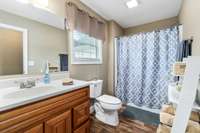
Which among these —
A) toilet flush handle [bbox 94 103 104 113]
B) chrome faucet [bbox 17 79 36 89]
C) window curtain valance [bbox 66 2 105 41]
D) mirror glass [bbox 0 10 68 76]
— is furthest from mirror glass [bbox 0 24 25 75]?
toilet flush handle [bbox 94 103 104 113]

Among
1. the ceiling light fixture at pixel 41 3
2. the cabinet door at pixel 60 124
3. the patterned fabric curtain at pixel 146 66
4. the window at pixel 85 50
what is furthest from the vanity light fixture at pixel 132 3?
the cabinet door at pixel 60 124

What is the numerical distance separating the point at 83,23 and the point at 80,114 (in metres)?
1.59

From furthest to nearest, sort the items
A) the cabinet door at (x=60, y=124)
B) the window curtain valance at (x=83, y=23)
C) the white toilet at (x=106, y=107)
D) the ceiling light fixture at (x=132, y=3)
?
the ceiling light fixture at (x=132, y=3) → the white toilet at (x=106, y=107) → the window curtain valance at (x=83, y=23) → the cabinet door at (x=60, y=124)

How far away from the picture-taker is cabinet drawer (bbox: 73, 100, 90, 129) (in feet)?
4.54

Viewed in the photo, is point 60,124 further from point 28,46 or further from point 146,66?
point 146,66

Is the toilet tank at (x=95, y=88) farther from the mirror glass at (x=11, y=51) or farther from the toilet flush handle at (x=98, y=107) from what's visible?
the mirror glass at (x=11, y=51)

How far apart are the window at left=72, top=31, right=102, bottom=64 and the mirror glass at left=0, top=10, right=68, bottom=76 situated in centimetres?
38

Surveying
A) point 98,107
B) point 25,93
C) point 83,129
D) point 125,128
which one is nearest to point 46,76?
point 25,93

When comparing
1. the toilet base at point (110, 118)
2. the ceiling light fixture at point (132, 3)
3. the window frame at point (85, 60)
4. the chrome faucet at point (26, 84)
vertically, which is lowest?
the toilet base at point (110, 118)

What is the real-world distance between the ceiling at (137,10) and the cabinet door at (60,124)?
6.56 ft

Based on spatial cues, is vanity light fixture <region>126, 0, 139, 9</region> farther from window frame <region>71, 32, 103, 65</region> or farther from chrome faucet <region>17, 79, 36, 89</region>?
chrome faucet <region>17, 79, 36, 89</region>

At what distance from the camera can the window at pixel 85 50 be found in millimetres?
2233

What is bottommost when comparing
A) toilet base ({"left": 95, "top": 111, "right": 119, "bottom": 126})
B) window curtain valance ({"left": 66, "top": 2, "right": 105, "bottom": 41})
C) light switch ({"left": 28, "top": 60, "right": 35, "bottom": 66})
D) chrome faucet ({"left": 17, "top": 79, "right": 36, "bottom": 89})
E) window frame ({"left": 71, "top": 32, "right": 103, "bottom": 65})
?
toilet base ({"left": 95, "top": 111, "right": 119, "bottom": 126})

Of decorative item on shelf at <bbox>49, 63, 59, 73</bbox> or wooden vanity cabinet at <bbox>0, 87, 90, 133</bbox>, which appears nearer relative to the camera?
wooden vanity cabinet at <bbox>0, 87, 90, 133</bbox>
